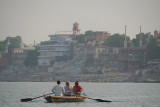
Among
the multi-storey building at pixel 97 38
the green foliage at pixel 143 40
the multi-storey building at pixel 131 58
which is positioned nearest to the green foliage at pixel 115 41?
the multi-storey building at pixel 97 38

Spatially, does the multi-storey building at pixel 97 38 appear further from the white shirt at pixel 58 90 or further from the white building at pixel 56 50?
the white shirt at pixel 58 90

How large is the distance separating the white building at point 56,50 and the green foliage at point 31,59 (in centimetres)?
129

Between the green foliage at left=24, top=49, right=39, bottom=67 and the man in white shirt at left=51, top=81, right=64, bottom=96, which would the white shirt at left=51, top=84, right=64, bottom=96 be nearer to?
the man in white shirt at left=51, top=81, right=64, bottom=96

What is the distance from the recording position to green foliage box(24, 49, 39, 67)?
613 feet

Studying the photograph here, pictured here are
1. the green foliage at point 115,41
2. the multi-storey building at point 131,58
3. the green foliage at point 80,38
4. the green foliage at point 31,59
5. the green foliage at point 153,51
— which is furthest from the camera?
the green foliage at point 80,38

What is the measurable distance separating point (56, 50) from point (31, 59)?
7241 mm

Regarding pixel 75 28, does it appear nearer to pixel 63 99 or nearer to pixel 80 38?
pixel 80 38

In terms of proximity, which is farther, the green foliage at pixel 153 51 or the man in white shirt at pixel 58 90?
the green foliage at pixel 153 51

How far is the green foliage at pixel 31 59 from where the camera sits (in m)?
187

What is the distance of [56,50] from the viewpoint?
186 metres

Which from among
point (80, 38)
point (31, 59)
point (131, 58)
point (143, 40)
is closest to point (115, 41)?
point (143, 40)

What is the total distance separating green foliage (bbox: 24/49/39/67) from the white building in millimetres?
1288

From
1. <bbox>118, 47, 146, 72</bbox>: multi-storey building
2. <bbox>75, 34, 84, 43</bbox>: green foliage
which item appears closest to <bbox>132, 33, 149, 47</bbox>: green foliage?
<bbox>118, 47, 146, 72</bbox>: multi-storey building

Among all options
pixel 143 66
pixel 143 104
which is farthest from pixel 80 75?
pixel 143 104
